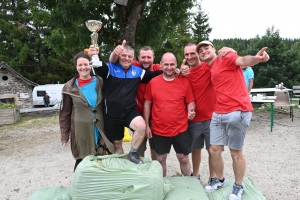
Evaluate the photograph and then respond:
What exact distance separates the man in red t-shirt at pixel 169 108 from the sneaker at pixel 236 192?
2.30 ft

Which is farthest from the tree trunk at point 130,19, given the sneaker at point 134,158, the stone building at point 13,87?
the stone building at point 13,87

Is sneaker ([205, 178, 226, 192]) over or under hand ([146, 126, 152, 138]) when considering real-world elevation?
under

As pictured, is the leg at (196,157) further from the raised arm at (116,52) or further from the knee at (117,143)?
the raised arm at (116,52)

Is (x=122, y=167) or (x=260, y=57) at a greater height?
(x=260, y=57)

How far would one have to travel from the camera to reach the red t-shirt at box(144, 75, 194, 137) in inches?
119

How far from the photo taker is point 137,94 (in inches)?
130

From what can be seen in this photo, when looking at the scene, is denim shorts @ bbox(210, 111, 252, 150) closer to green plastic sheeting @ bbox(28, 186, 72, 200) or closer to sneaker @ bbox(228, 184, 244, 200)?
sneaker @ bbox(228, 184, 244, 200)

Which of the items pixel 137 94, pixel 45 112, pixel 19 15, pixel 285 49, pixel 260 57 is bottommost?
pixel 45 112

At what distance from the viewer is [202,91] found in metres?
3.19

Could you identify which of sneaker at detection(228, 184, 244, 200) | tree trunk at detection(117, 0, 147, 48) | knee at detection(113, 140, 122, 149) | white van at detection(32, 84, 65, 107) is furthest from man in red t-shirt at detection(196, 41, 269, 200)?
white van at detection(32, 84, 65, 107)

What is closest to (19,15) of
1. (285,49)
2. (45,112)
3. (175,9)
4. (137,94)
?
(45,112)

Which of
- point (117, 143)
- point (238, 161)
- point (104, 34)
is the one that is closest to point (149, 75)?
point (117, 143)

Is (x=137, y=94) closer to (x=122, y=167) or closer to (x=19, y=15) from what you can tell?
(x=122, y=167)

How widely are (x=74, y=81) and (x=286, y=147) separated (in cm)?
516
